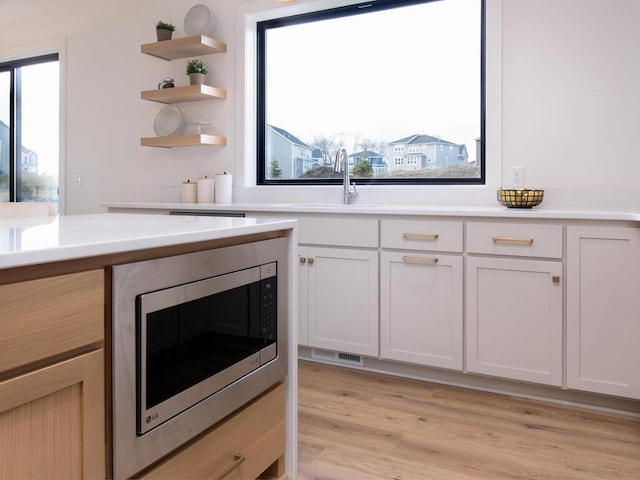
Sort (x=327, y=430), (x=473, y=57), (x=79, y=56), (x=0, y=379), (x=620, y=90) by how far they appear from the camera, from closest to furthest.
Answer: (x=0, y=379)
(x=327, y=430)
(x=620, y=90)
(x=473, y=57)
(x=79, y=56)

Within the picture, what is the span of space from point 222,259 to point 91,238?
357 mm

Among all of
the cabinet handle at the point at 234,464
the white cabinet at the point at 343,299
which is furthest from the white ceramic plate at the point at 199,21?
the cabinet handle at the point at 234,464

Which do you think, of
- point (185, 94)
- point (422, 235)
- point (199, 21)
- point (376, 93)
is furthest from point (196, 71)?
point (422, 235)

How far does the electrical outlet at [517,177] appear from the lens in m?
2.71

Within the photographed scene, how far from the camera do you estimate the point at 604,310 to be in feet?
7.11

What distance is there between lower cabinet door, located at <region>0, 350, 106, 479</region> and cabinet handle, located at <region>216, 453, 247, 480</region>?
423 mm

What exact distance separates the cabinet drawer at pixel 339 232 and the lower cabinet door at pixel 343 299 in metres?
0.04

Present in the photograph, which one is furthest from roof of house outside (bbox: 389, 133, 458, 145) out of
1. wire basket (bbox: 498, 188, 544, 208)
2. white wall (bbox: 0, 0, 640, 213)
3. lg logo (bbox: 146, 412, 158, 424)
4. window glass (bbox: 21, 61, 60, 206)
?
window glass (bbox: 21, 61, 60, 206)

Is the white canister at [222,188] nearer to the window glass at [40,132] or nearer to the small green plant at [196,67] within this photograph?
the small green plant at [196,67]

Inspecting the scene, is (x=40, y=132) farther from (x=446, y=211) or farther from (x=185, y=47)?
(x=446, y=211)

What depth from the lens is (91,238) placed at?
39.9 inches

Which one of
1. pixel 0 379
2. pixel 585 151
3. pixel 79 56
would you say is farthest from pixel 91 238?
pixel 79 56

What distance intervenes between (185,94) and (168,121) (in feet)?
1.29

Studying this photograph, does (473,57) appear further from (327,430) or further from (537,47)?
(327,430)
